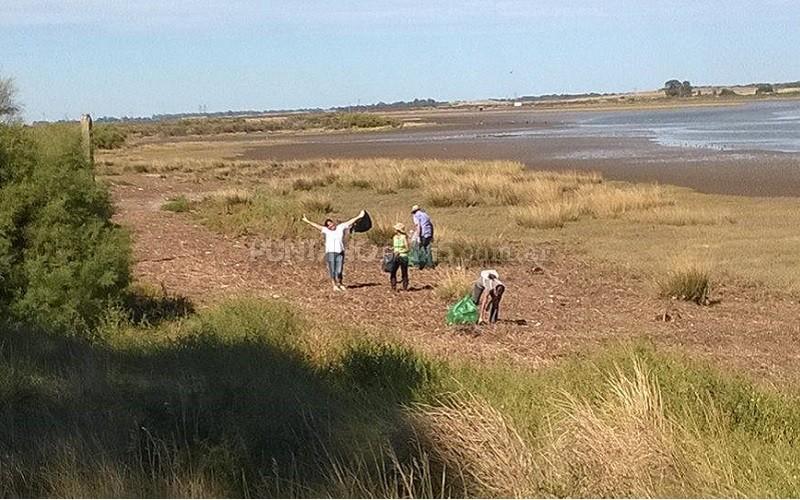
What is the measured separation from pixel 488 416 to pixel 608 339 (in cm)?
728

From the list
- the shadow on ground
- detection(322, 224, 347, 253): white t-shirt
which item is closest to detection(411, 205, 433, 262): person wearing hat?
detection(322, 224, 347, 253): white t-shirt

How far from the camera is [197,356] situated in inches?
370

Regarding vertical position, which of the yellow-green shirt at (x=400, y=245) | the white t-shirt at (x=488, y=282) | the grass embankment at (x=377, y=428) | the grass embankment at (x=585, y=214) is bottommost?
the grass embankment at (x=585, y=214)

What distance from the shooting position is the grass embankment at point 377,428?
5.54 m

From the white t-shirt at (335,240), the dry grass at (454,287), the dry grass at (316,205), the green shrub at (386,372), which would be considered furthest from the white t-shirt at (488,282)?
the dry grass at (316,205)

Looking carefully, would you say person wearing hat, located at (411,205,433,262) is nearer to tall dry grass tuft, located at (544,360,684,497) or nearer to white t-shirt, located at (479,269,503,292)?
white t-shirt, located at (479,269,503,292)

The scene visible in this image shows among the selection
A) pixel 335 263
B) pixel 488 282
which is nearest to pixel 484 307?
pixel 488 282

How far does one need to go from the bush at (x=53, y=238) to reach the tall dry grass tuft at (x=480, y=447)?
7187mm

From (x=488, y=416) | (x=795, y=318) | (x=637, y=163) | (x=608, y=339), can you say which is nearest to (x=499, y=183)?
(x=637, y=163)

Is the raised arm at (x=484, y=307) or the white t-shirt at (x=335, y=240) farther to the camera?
the white t-shirt at (x=335, y=240)

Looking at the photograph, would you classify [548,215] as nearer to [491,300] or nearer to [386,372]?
[491,300]

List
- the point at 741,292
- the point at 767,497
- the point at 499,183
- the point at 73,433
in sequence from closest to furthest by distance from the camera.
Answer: the point at 767,497 → the point at 73,433 → the point at 741,292 → the point at 499,183

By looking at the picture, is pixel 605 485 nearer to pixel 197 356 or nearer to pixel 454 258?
pixel 197 356

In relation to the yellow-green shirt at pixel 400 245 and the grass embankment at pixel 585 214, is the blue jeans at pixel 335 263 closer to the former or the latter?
the yellow-green shirt at pixel 400 245
